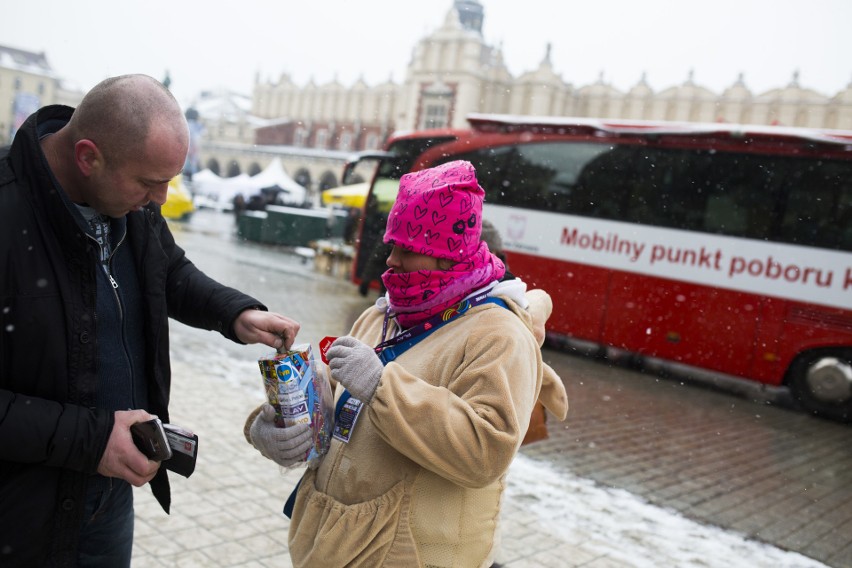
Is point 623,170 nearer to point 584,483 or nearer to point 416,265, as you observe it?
point 584,483

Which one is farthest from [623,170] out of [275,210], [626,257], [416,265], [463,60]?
[463,60]

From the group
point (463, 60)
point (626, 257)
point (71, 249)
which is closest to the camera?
point (71, 249)

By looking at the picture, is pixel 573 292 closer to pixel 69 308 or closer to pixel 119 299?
pixel 119 299

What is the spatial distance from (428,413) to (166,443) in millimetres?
662

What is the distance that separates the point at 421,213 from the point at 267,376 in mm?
607

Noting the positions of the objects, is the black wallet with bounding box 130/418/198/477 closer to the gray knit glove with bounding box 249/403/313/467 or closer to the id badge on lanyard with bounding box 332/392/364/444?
the gray knit glove with bounding box 249/403/313/467

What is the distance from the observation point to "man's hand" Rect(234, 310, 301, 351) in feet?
7.30

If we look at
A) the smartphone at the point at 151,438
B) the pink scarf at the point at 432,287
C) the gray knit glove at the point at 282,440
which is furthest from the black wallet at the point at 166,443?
the pink scarf at the point at 432,287

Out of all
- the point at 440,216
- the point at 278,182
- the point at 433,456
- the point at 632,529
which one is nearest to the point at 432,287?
the point at 440,216

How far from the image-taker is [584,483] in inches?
226

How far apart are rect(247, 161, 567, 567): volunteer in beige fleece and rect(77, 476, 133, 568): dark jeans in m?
0.45

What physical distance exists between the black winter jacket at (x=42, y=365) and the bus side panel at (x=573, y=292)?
10.4m

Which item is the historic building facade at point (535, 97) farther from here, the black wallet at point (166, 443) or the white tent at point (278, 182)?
the black wallet at point (166, 443)

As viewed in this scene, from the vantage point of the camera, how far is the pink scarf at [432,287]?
202 centimetres
